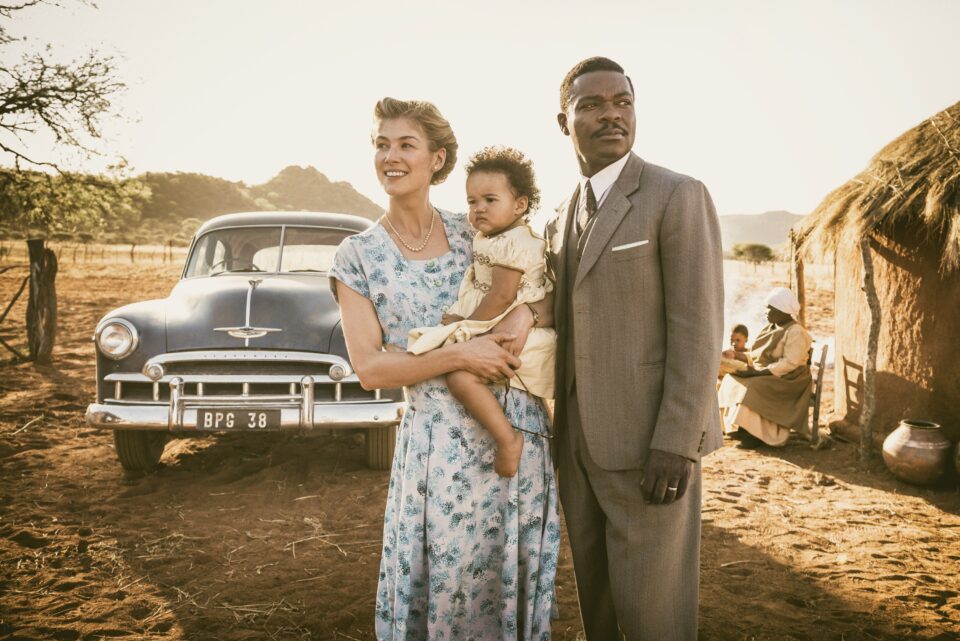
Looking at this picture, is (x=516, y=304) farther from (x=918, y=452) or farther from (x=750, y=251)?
(x=750, y=251)

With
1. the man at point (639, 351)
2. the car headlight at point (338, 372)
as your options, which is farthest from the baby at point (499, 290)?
the car headlight at point (338, 372)

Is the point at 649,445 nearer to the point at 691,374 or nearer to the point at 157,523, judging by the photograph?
the point at 691,374

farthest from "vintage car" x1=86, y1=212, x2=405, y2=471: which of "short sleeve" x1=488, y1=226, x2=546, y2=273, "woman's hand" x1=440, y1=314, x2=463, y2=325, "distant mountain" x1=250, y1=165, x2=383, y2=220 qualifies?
"distant mountain" x1=250, y1=165, x2=383, y2=220

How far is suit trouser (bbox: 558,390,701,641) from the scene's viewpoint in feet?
6.03

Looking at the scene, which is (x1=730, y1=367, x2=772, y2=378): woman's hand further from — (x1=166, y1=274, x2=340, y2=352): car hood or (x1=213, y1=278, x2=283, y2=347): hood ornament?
(x1=213, y1=278, x2=283, y2=347): hood ornament

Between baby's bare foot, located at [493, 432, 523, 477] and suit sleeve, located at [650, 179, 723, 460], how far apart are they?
434mm

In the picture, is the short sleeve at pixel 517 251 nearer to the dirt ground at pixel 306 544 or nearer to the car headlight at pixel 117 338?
the dirt ground at pixel 306 544

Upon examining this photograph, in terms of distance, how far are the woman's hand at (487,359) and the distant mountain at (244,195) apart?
267ft

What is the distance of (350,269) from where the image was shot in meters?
2.08

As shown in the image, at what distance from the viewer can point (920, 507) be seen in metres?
4.68

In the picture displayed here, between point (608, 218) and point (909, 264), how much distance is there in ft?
16.9

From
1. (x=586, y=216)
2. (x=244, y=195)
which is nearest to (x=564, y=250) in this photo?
(x=586, y=216)

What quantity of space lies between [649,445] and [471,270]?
2.84 feet

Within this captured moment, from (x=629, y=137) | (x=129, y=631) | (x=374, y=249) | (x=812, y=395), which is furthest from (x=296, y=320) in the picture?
(x=812, y=395)
